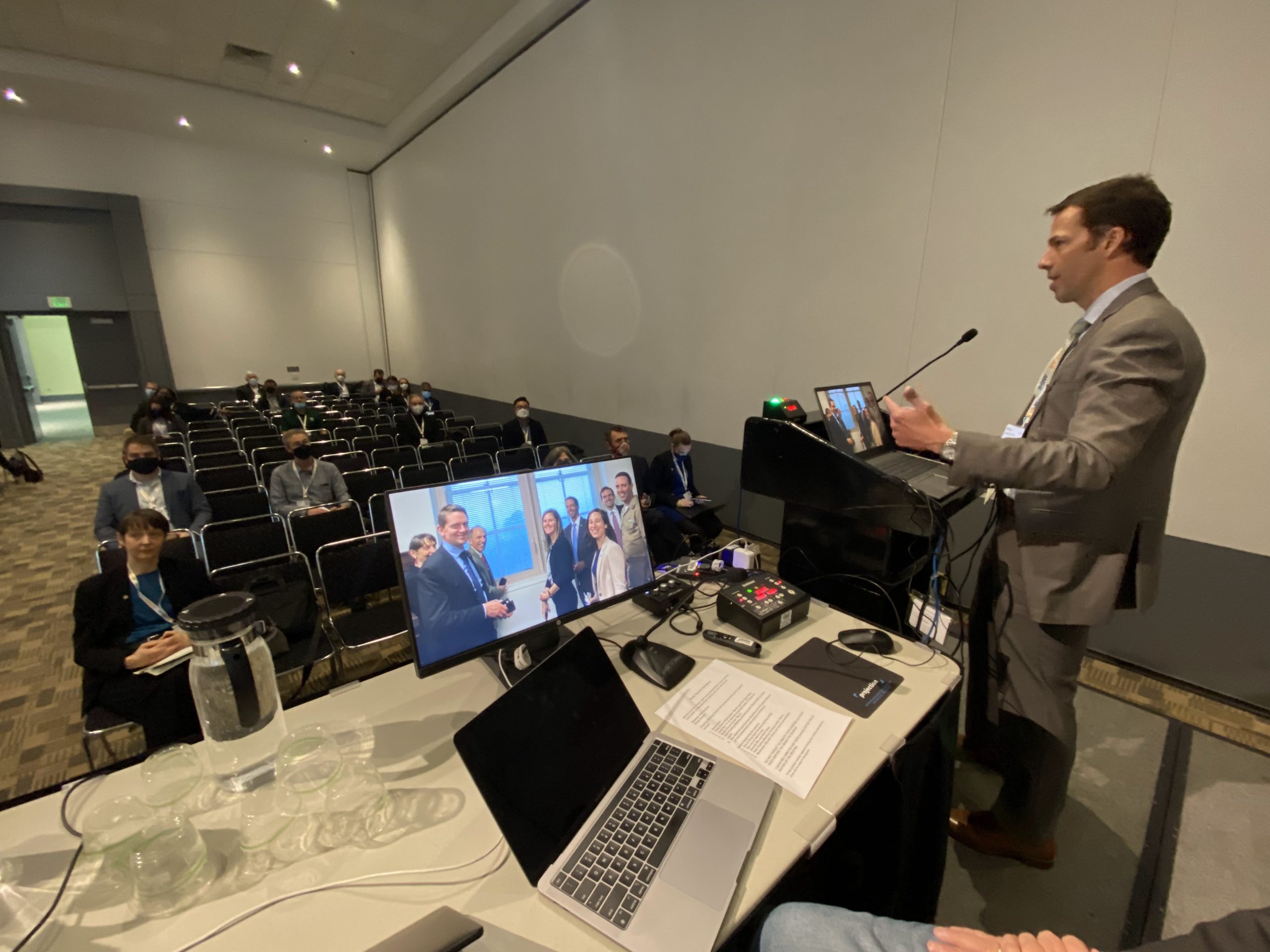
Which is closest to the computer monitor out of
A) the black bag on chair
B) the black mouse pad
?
the black mouse pad

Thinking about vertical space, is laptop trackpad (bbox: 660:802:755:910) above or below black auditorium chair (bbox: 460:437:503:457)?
above

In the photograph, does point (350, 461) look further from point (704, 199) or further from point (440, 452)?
point (704, 199)

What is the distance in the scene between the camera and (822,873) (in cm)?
135

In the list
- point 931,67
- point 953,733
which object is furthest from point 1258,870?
point 931,67

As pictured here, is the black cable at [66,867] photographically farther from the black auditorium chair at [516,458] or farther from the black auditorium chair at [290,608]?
the black auditorium chair at [516,458]

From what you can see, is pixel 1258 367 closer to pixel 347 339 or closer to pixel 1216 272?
pixel 1216 272

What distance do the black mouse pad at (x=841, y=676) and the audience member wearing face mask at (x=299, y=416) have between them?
711cm

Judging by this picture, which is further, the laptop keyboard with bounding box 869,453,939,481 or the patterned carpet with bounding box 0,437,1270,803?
the patterned carpet with bounding box 0,437,1270,803

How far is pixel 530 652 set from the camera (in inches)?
52.6

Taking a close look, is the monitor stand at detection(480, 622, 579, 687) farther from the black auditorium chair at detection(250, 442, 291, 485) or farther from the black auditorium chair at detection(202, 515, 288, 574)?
the black auditorium chair at detection(250, 442, 291, 485)

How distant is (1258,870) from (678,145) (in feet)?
17.8

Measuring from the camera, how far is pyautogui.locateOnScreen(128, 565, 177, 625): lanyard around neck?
2.01 metres

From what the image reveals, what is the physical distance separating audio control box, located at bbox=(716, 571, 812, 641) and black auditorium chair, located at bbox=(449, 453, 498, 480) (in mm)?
3354

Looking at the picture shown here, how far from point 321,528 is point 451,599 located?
97.2 inches
